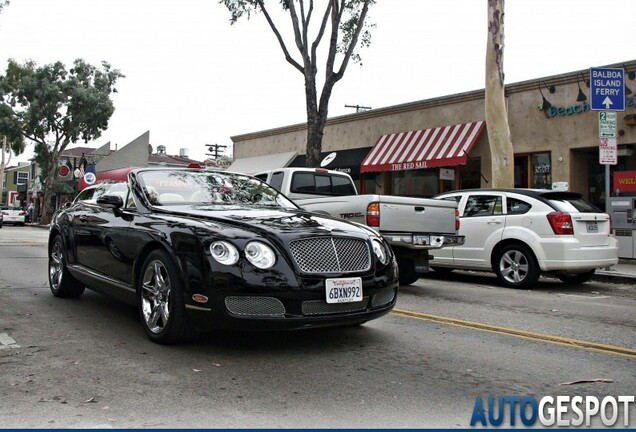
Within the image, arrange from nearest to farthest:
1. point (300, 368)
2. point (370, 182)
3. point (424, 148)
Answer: point (300, 368) < point (424, 148) < point (370, 182)

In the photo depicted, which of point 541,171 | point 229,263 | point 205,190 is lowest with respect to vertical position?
point 229,263

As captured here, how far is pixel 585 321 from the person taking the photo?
676 cm

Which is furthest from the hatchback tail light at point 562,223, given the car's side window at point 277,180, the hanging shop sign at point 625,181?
the hanging shop sign at point 625,181

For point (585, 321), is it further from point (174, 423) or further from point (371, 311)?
point (174, 423)

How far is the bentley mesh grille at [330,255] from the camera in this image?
15.4 ft

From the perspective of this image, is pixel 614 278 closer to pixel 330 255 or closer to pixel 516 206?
pixel 516 206

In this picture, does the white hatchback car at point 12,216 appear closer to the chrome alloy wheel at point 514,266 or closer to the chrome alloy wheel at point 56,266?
the chrome alloy wheel at point 56,266

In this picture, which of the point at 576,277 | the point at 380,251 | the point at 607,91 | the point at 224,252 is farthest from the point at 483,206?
the point at 224,252

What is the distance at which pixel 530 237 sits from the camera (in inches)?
385

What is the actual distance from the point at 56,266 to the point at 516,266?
7.07 m

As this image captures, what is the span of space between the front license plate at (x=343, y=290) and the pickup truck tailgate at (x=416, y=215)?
11.5 ft

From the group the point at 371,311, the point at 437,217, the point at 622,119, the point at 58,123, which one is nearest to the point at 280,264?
the point at 371,311

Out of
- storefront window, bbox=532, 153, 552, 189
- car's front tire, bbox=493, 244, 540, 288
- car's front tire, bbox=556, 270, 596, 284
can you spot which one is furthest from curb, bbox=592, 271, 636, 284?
storefront window, bbox=532, 153, 552, 189

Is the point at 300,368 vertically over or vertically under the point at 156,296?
under
